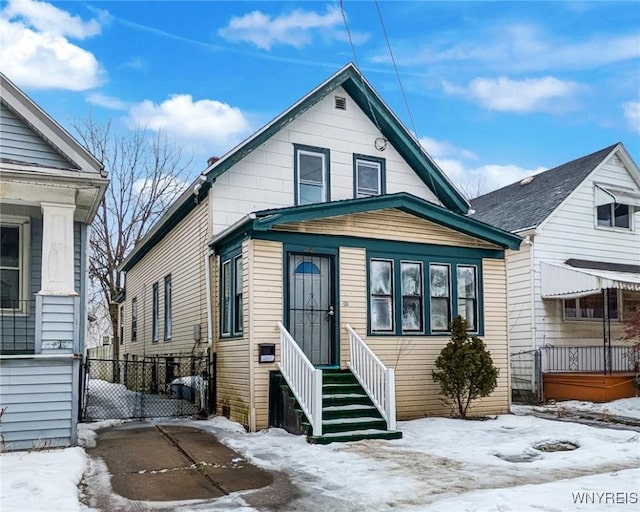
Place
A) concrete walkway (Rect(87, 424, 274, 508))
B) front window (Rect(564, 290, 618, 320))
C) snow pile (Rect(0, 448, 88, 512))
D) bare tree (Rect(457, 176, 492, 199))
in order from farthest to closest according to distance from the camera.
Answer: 1. bare tree (Rect(457, 176, 492, 199))
2. front window (Rect(564, 290, 618, 320))
3. concrete walkway (Rect(87, 424, 274, 508))
4. snow pile (Rect(0, 448, 88, 512))

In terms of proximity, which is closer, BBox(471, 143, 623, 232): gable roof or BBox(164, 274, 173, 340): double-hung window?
BBox(164, 274, 173, 340): double-hung window

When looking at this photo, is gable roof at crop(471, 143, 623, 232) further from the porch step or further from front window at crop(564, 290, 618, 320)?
the porch step

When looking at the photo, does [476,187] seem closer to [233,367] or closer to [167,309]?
[167,309]

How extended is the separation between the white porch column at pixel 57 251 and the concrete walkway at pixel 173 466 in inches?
90.0

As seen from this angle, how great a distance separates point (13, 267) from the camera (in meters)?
9.61

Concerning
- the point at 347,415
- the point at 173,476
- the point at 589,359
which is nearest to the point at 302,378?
the point at 347,415

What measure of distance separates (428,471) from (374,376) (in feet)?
9.97

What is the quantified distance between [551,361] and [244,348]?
9.14 m

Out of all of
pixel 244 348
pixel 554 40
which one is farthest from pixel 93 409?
pixel 554 40

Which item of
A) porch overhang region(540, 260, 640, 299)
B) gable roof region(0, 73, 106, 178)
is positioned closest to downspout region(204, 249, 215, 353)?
gable roof region(0, 73, 106, 178)

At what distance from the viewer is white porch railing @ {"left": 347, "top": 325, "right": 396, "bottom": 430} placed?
31.5 ft

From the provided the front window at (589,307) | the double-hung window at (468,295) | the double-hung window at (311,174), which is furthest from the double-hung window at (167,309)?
the front window at (589,307)

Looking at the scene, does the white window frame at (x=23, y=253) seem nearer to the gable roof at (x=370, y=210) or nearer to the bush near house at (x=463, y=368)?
the gable roof at (x=370, y=210)

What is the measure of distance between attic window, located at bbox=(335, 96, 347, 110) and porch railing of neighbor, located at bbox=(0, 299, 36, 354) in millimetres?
7619
